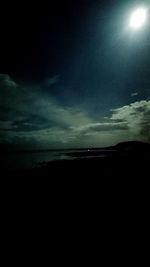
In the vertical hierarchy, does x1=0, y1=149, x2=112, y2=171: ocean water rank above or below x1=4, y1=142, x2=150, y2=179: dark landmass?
above

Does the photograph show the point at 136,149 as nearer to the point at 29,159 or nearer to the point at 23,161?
the point at 29,159

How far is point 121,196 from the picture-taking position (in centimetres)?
1212

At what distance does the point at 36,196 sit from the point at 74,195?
9.62 ft

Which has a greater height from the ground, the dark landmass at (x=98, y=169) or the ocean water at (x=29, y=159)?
the ocean water at (x=29, y=159)

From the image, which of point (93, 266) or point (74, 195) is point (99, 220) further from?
point (74, 195)

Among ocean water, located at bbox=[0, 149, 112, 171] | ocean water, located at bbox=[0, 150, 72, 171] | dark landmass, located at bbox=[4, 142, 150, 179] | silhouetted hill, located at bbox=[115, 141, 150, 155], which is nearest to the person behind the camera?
dark landmass, located at bbox=[4, 142, 150, 179]

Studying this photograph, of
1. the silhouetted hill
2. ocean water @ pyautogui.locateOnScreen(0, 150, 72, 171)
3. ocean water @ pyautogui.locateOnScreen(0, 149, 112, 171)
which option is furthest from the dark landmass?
the silhouetted hill

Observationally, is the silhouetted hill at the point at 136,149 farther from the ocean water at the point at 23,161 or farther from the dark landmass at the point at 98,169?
the ocean water at the point at 23,161

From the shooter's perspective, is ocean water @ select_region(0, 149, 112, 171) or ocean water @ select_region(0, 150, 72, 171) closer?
ocean water @ select_region(0, 150, 72, 171)

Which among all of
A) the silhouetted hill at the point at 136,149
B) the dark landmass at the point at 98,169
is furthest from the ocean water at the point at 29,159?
the silhouetted hill at the point at 136,149

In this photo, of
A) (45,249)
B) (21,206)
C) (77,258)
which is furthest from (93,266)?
(21,206)

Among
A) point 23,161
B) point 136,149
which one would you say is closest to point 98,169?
point 23,161

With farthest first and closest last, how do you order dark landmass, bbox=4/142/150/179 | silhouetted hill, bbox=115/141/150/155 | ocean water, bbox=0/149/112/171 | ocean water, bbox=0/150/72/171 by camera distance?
silhouetted hill, bbox=115/141/150/155 < ocean water, bbox=0/149/112/171 < ocean water, bbox=0/150/72/171 < dark landmass, bbox=4/142/150/179

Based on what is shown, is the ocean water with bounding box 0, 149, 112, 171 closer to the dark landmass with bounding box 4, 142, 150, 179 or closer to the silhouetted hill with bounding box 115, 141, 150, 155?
the dark landmass with bounding box 4, 142, 150, 179
